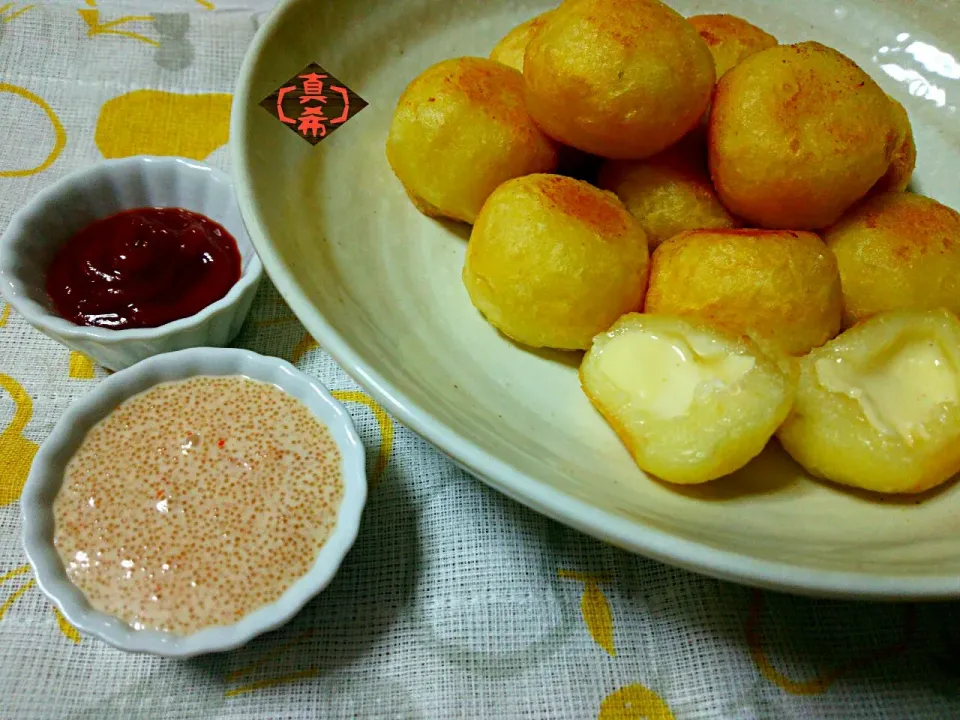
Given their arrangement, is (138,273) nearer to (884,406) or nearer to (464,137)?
(464,137)

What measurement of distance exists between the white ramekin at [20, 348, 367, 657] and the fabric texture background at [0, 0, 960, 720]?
74 mm

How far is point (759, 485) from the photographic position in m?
0.86

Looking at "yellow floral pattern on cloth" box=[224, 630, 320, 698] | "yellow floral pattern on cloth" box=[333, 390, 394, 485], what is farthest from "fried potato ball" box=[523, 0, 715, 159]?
"yellow floral pattern on cloth" box=[224, 630, 320, 698]

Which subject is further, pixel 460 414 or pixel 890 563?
pixel 460 414

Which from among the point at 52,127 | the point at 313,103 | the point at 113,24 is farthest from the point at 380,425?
the point at 113,24

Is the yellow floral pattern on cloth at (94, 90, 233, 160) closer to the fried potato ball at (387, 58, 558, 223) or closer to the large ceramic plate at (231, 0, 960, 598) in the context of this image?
the large ceramic plate at (231, 0, 960, 598)

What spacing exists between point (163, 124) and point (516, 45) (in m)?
0.84

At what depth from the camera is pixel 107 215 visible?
1.33 m

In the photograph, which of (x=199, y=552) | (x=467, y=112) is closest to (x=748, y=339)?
(x=467, y=112)

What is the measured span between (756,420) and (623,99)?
435 mm

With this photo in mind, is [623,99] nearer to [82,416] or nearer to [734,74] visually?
[734,74]

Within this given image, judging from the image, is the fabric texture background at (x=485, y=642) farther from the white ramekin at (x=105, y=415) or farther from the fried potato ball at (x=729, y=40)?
the fried potato ball at (x=729, y=40)

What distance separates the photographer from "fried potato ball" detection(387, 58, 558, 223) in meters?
1.01

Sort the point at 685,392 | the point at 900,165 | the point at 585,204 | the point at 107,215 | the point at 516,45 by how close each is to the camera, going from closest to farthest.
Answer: the point at 685,392 < the point at 585,204 < the point at 900,165 < the point at 516,45 < the point at 107,215
